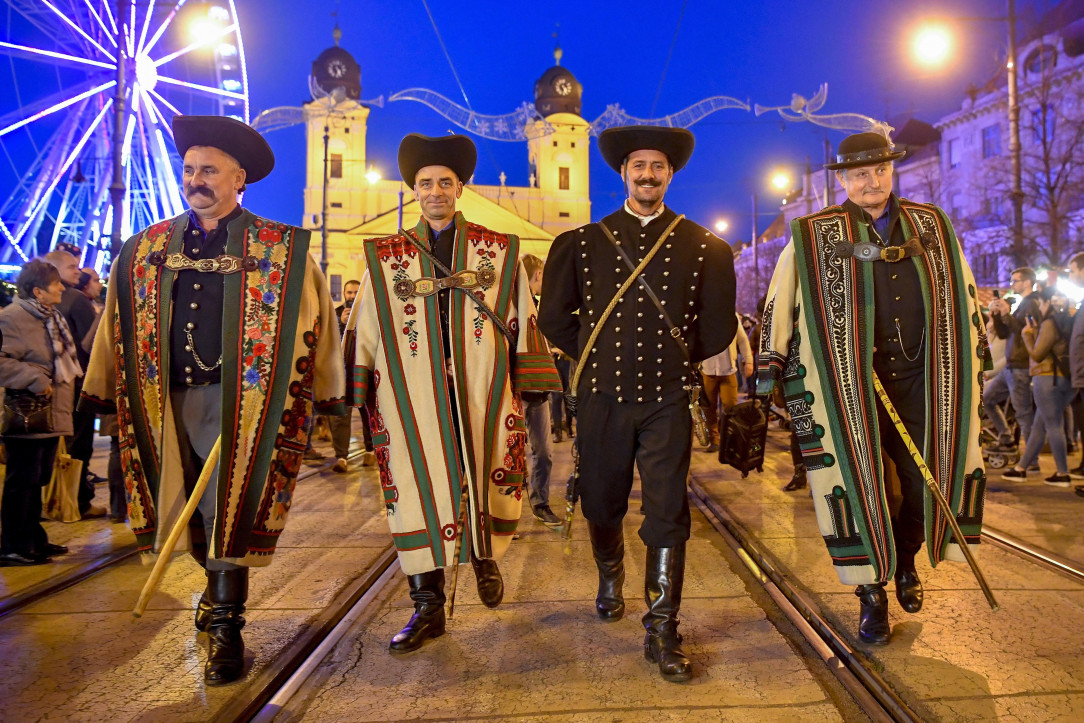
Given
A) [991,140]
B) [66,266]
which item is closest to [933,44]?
[66,266]

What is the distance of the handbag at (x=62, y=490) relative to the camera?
5918mm

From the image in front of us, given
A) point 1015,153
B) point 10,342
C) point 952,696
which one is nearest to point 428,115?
point 1015,153

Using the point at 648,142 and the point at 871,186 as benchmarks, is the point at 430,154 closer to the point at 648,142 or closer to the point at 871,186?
the point at 648,142

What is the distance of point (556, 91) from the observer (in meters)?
59.2

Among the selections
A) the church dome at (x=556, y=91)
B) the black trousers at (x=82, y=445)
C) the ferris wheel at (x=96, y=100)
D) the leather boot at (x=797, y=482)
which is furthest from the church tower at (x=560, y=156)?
the black trousers at (x=82, y=445)

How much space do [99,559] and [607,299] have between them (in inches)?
142

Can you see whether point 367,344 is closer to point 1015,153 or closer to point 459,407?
point 459,407

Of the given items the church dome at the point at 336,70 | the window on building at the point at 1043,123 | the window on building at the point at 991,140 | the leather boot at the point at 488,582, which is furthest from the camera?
the church dome at the point at 336,70

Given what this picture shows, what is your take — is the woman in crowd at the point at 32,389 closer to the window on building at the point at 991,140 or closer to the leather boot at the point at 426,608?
the leather boot at the point at 426,608

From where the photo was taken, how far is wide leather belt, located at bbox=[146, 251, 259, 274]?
3205 millimetres

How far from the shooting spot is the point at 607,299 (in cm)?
343

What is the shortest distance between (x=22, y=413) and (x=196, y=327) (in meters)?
2.59

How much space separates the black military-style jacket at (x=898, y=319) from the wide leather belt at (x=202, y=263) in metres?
2.67

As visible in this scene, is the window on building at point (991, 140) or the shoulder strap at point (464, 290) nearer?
the shoulder strap at point (464, 290)
